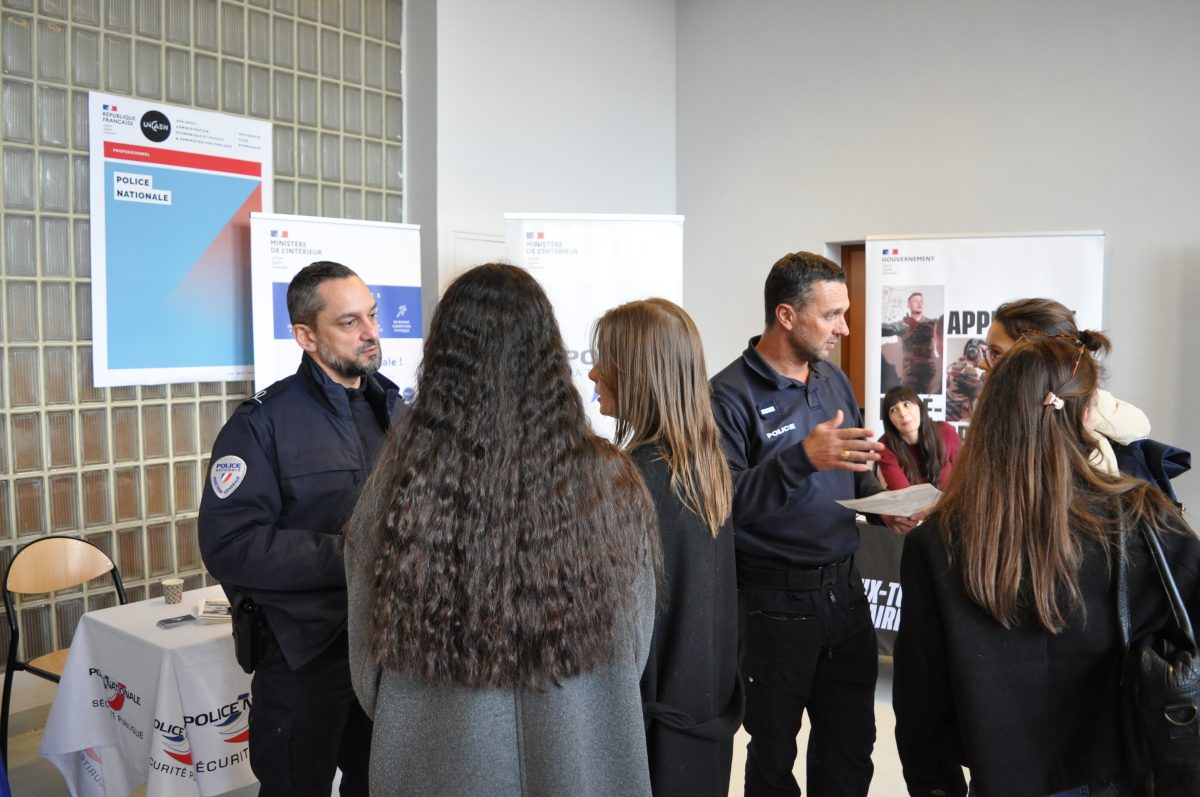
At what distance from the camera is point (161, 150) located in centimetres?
399

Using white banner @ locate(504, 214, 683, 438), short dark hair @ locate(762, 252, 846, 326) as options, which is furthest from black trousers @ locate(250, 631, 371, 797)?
white banner @ locate(504, 214, 683, 438)

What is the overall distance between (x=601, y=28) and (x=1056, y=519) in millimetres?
5224

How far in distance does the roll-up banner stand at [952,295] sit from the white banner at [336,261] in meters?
2.42

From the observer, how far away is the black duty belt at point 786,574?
7.39 feet

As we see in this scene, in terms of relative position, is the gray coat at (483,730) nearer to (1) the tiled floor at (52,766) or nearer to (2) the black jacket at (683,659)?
(2) the black jacket at (683,659)

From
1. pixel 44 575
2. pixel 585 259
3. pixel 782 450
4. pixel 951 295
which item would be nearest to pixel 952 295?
pixel 951 295

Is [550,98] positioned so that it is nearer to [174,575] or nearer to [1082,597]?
[174,575]

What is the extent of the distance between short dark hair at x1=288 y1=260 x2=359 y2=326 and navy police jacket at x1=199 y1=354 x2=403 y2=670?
0.51 feet

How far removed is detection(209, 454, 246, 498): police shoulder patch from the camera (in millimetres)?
1984

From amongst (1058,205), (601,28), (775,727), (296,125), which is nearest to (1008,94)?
(1058,205)

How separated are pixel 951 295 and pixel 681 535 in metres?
3.68

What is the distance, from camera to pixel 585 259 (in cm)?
448

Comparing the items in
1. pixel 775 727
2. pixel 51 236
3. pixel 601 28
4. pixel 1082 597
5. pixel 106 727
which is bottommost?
pixel 106 727

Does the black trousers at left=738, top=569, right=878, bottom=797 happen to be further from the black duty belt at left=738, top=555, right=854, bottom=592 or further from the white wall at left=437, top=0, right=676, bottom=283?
the white wall at left=437, top=0, right=676, bottom=283
